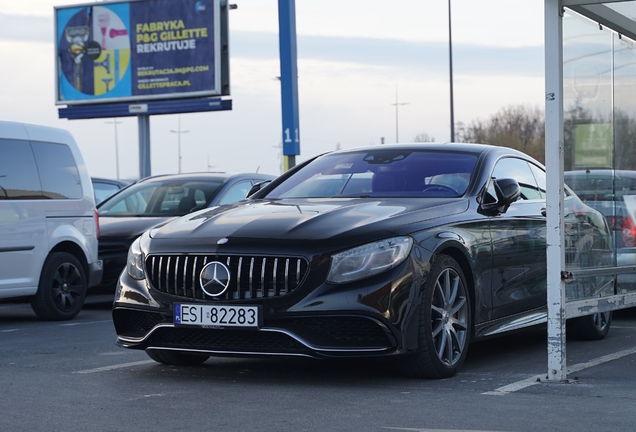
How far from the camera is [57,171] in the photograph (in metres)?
11.2

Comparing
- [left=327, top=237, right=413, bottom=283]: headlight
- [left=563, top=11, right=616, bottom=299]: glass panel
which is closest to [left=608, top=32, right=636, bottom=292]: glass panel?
[left=563, top=11, right=616, bottom=299]: glass panel

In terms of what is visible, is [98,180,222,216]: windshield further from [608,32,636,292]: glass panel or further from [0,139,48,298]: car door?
[608,32,636,292]: glass panel

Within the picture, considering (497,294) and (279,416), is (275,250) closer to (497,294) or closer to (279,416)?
(279,416)

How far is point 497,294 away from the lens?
7359 mm

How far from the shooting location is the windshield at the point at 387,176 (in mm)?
7434

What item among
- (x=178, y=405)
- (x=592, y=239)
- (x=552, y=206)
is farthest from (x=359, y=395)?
(x=592, y=239)

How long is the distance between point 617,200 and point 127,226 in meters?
6.26

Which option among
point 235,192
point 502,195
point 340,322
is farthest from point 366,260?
point 235,192

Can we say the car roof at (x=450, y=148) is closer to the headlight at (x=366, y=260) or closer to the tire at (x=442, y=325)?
the tire at (x=442, y=325)

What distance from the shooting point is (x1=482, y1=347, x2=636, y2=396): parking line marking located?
6.16 metres

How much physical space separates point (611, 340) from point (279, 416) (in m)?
4.53

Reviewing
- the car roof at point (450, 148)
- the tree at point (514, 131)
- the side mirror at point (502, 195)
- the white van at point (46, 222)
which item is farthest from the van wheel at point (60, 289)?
the tree at point (514, 131)

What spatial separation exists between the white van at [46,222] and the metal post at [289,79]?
25.2ft

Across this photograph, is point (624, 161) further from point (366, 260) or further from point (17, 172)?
point (17, 172)
